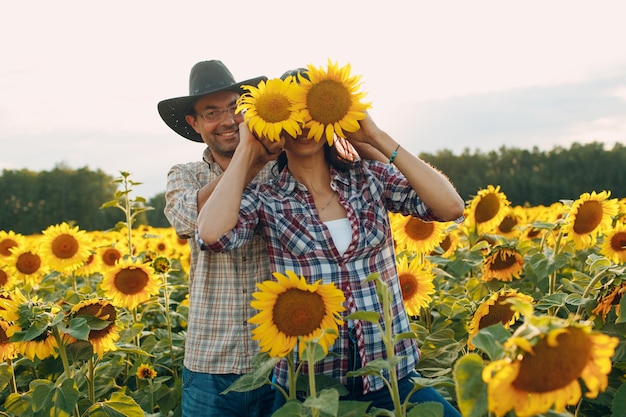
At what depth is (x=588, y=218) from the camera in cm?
393

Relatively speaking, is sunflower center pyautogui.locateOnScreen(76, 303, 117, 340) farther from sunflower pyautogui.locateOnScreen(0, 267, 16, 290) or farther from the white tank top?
sunflower pyautogui.locateOnScreen(0, 267, 16, 290)

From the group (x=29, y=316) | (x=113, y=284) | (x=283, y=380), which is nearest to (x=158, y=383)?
(x=113, y=284)

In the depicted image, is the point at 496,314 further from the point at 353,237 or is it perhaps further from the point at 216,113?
the point at 216,113

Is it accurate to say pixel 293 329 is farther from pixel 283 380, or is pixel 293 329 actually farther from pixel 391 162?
pixel 391 162

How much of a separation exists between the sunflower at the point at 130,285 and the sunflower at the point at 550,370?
288cm

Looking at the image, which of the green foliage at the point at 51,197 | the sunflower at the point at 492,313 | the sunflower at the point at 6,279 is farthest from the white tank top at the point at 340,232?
the green foliage at the point at 51,197

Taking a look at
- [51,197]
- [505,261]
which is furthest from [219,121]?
[51,197]

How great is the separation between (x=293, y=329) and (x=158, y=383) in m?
1.90

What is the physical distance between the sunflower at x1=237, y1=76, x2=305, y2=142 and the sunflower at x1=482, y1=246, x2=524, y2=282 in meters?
1.84

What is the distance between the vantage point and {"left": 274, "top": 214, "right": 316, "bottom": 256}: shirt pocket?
102 inches

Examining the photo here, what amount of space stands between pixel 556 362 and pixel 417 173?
1249 millimetres

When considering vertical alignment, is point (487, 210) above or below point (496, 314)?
above

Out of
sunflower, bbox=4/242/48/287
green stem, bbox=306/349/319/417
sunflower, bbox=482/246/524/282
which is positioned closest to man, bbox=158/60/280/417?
green stem, bbox=306/349/319/417

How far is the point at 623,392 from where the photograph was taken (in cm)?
251
